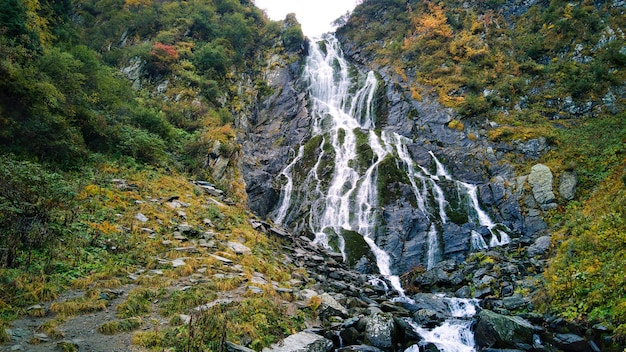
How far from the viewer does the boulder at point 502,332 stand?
356 inches

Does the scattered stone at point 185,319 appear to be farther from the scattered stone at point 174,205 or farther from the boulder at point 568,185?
the boulder at point 568,185

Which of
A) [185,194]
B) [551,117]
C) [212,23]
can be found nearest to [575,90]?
[551,117]

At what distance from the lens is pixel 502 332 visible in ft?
30.2

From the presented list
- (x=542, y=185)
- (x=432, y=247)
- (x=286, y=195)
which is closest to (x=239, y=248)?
(x=432, y=247)

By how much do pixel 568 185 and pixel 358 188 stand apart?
11709 mm

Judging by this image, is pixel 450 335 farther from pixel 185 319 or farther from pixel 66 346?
pixel 66 346

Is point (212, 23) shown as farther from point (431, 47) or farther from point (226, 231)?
point (226, 231)

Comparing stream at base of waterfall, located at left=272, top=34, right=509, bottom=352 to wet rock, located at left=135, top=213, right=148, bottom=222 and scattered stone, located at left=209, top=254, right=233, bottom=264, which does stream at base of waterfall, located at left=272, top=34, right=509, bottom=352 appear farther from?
wet rock, located at left=135, top=213, right=148, bottom=222

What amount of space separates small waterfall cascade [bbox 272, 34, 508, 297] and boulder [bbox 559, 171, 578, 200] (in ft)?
13.3

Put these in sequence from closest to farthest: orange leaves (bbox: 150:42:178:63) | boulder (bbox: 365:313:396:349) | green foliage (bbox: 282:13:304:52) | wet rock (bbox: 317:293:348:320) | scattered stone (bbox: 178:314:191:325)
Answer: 1. scattered stone (bbox: 178:314:191:325)
2. boulder (bbox: 365:313:396:349)
3. wet rock (bbox: 317:293:348:320)
4. orange leaves (bbox: 150:42:178:63)
5. green foliage (bbox: 282:13:304:52)

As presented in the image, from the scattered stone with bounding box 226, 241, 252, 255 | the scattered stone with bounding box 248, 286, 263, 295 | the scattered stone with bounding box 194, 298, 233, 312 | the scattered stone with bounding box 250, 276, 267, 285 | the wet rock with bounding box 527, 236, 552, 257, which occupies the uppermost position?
the wet rock with bounding box 527, 236, 552, 257

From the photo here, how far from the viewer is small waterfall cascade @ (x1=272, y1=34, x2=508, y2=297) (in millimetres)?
18656

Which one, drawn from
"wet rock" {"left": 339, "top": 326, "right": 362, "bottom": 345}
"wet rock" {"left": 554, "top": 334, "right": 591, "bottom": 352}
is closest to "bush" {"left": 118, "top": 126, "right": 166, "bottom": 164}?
"wet rock" {"left": 339, "top": 326, "right": 362, "bottom": 345}

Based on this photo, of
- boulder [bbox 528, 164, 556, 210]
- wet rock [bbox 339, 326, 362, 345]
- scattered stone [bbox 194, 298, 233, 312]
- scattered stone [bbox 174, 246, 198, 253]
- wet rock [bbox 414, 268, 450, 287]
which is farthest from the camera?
boulder [bbox 528, 164, 556, 210]
